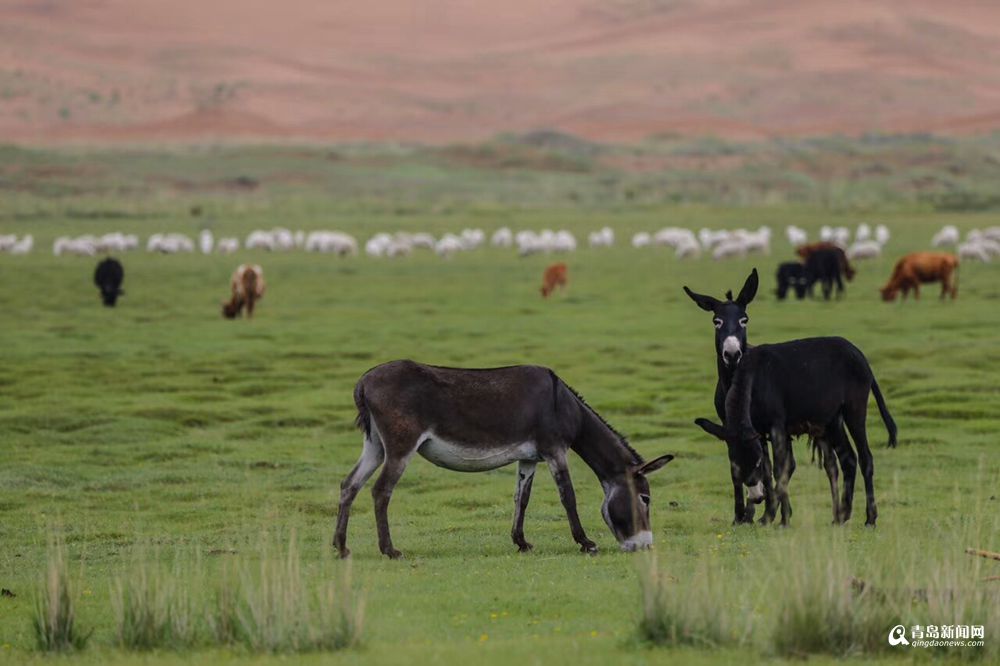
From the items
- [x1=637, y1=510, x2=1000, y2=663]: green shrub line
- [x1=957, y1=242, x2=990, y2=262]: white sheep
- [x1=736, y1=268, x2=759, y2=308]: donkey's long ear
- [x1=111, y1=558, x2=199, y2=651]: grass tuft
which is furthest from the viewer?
[x1=957, y1=242, x2=990, y2=262]: white sheep

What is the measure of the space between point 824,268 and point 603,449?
1531 inches

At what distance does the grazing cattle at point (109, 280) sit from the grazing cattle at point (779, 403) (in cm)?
3691

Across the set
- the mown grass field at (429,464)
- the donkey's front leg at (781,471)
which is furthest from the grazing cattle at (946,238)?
the donkey's front leg at (781,471)

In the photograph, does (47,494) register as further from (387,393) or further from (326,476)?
(387,393)

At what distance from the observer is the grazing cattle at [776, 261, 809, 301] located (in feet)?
171

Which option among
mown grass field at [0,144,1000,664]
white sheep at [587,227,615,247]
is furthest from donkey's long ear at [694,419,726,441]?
white sheep at [587,227,615,247]

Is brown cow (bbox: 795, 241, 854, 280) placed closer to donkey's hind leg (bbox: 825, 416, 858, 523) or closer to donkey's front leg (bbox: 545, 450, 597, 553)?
donkey's hind leg (bbox: 825, 416, 858, 523)

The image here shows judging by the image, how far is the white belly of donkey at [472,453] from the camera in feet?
47.8

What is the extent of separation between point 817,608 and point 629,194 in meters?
135

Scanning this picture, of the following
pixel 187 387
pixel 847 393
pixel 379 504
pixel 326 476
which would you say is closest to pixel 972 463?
pixel 847 393

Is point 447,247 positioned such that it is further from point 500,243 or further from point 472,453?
point 472,453

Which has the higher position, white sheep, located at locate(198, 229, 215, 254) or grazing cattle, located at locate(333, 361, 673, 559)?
white sheep, located at locate(198, 229, 215, 254)

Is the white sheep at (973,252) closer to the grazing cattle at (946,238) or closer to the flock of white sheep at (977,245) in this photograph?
the flock of white sheep at (977,245)

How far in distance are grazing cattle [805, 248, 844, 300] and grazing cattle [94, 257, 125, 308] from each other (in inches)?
894
